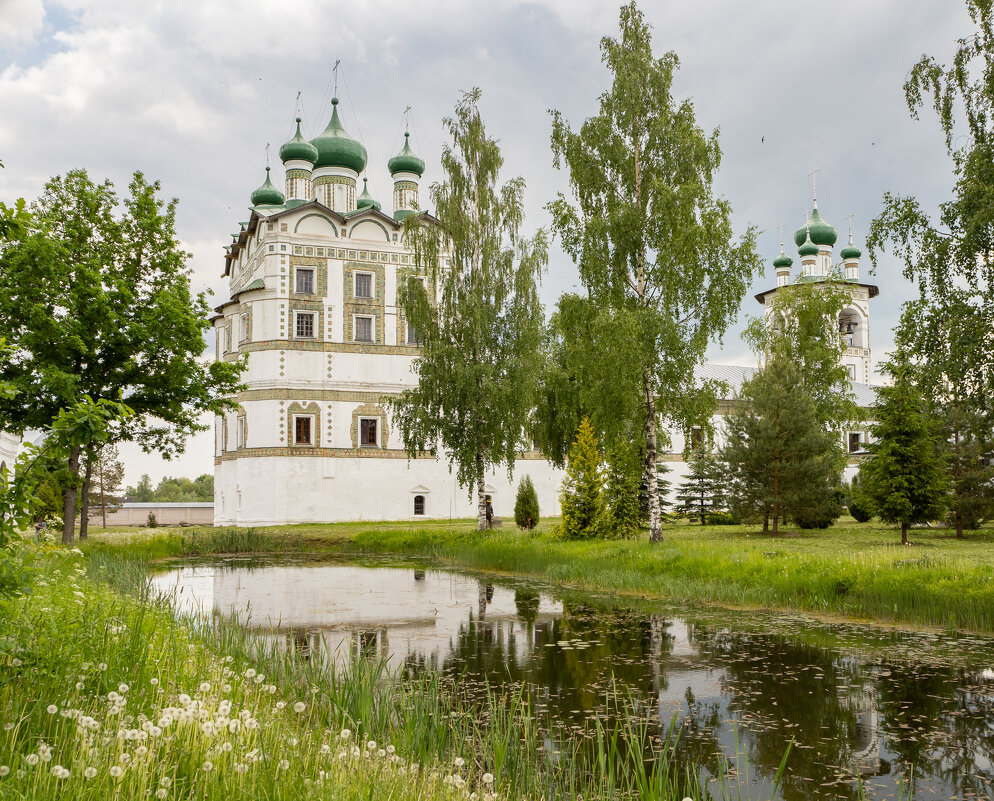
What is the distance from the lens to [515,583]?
16.4 m

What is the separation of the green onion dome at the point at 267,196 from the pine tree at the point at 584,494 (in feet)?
84.7

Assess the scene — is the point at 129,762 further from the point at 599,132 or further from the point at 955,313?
the point at 599,132

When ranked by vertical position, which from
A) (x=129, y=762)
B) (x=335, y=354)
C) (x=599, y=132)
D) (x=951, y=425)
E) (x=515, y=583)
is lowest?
(x=515, y=583)

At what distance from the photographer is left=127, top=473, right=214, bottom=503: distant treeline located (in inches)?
3610

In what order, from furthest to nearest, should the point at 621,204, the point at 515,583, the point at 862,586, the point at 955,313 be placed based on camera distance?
1. the point at 621,204
2. the point at 515,583
3. the point at 955,313
4. the point at 862,586

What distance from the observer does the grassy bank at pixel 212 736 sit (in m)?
3.11

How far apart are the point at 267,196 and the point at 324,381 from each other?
11378 millimetres

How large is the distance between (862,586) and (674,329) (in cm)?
718

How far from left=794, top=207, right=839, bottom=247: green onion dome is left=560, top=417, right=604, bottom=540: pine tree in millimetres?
38725

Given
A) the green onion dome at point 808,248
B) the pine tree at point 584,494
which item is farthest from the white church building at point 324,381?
the green onion dome at point 808,248

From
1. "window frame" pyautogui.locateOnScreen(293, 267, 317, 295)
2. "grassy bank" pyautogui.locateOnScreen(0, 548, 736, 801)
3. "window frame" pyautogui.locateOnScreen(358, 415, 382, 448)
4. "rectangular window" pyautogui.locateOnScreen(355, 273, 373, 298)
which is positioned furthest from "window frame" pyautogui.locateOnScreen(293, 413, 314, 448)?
"grassy bank" pyautogui.locateOnScreen(0, 548, 736, 801)

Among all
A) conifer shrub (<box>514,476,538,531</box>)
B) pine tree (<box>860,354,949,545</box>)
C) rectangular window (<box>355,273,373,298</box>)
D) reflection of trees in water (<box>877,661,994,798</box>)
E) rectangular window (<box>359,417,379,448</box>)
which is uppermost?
rectangular window (<box>355,273,373,298</box>)

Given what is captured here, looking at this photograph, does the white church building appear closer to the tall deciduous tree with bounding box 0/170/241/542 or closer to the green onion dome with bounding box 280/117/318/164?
the green onion dome with bounding box 280/117/318/164

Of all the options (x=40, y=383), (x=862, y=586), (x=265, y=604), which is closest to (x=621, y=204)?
(x=862, y=586)
